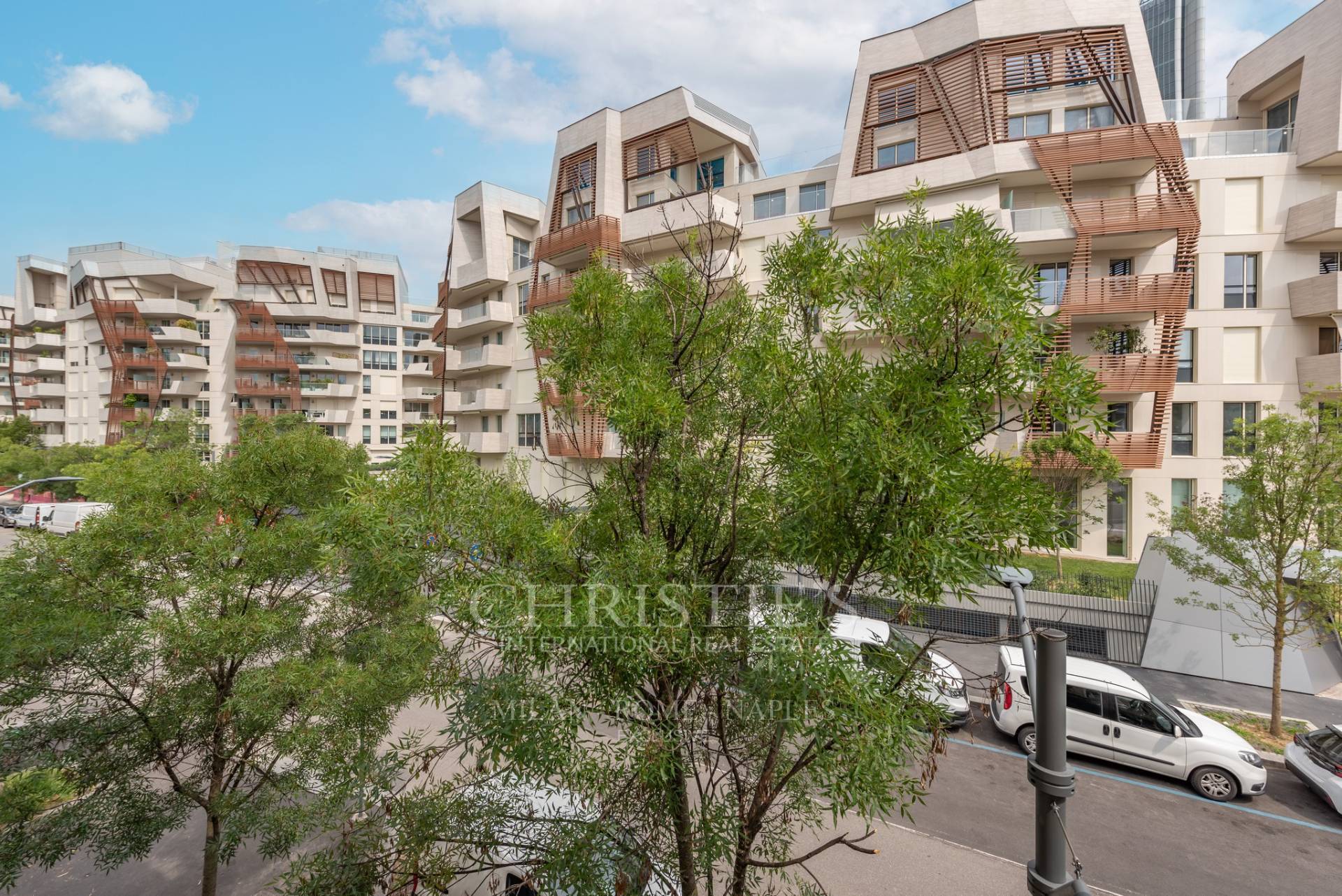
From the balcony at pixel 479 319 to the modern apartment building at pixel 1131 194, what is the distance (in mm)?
8778

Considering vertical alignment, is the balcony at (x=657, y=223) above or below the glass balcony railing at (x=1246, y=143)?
below

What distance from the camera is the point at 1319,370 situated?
57.4 feet

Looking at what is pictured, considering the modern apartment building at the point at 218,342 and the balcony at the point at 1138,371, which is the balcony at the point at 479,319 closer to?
the modern apartment building at the point at 218,342

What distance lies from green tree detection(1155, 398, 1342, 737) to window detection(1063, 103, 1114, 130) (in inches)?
496

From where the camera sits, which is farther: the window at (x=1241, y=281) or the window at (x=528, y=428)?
the window at (x=528, y=428)

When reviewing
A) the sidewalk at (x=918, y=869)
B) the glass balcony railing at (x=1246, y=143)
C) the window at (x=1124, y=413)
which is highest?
the glass balcony railing at (x=1246, y=143)

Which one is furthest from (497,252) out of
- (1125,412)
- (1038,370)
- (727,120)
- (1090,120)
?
(1038,370)

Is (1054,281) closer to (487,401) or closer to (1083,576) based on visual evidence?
(1083,576)

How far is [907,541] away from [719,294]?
3164 mm

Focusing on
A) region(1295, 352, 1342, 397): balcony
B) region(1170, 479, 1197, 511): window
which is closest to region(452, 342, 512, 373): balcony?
region(1170, 479, 1197, 511): window

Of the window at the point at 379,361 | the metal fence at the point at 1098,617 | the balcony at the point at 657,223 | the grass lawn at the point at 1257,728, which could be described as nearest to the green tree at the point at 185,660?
the metal fence at the point at 1098,617

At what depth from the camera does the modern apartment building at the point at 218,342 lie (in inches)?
1547

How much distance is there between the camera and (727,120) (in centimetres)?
2316

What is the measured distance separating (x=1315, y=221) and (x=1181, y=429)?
7.03 metres
